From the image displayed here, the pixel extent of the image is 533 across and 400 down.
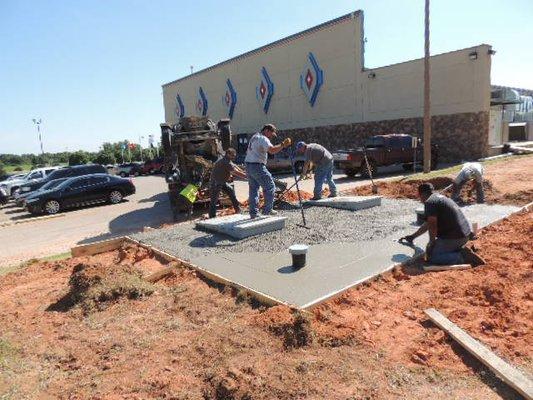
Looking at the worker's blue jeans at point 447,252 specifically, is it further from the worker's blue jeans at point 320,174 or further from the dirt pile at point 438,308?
the worker's blue jeans at point 320,174

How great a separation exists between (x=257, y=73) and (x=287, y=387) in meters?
32.9

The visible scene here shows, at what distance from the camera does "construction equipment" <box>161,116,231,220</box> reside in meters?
12.5

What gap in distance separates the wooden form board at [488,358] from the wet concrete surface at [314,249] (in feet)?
4.04

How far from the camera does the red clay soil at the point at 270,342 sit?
136 inches

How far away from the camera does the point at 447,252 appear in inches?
230

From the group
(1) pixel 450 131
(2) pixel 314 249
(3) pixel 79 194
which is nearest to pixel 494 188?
(2) pixel 314 249

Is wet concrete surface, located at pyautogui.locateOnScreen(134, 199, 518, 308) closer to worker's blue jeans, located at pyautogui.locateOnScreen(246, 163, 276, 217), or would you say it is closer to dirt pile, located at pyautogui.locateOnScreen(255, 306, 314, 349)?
dirt pile, located at pyautogui.locateOnScreen(255, 306, 314, 349)

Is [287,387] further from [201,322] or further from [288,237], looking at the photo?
[288,237]

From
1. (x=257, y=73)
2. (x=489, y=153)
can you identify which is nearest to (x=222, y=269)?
(x=489, y=153)

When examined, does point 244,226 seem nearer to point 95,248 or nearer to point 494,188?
point 95,248

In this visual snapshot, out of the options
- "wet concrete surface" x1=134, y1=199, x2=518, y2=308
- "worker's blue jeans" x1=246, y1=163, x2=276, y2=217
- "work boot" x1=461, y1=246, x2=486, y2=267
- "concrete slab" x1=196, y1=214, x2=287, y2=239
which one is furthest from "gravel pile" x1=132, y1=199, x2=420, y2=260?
"work boot" x1=461, y1=246, x2=486, y2=267

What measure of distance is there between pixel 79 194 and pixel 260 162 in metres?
11.6

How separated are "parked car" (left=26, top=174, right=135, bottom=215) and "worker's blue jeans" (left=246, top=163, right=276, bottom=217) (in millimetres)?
11147

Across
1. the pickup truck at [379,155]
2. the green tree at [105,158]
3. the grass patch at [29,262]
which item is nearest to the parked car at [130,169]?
the green tree at [105,158]
